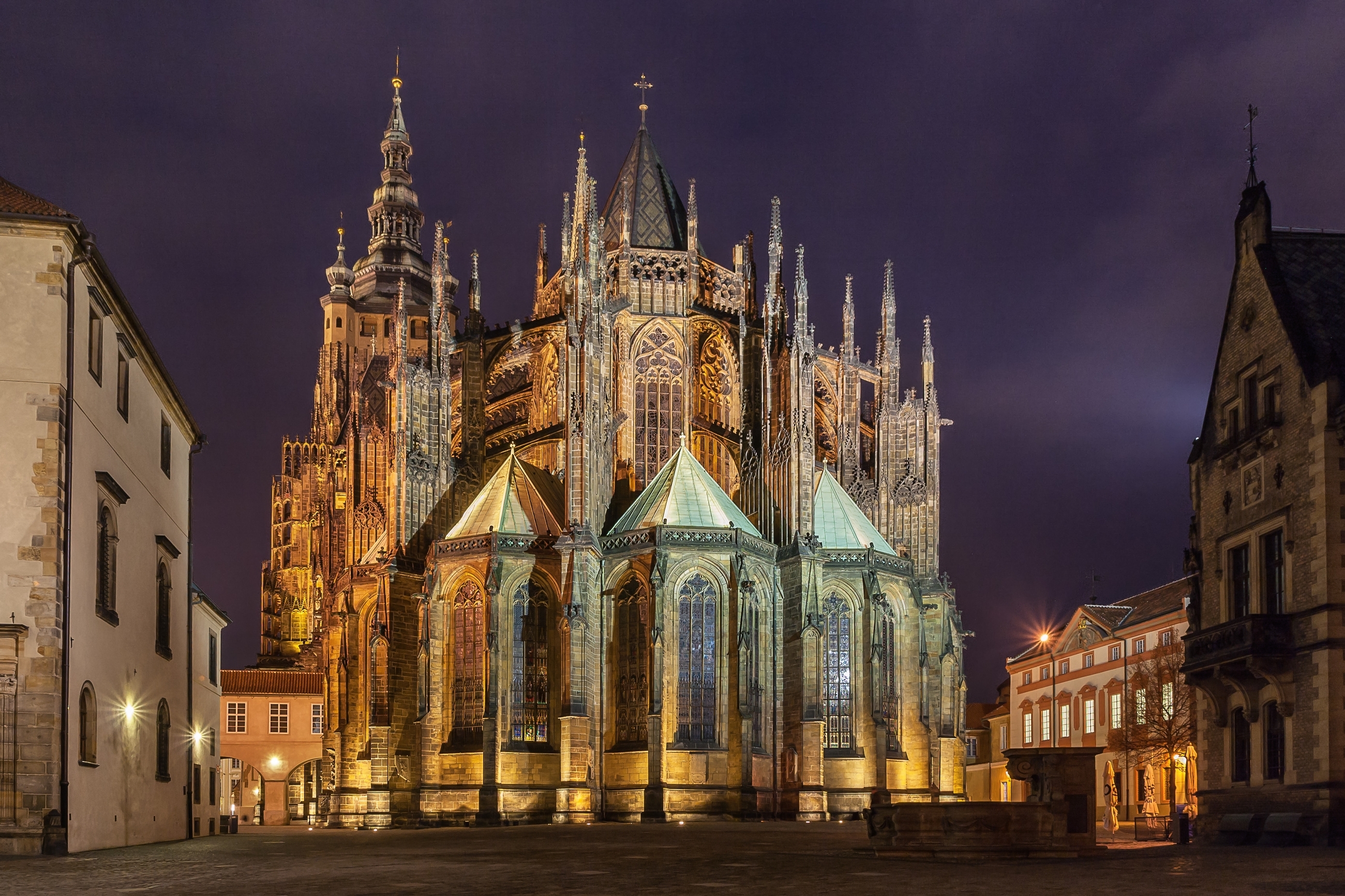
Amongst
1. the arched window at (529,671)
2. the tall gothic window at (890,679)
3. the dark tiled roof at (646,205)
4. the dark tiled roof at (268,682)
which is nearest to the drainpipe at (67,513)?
the arched window at (529,671)

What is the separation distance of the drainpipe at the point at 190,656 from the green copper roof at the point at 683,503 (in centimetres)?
1498

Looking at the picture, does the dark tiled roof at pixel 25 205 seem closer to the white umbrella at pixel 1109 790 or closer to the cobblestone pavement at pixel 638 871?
the cobblestone pavement at pixel 638 871

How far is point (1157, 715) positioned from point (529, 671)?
2536cm

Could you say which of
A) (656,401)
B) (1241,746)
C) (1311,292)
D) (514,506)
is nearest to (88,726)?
(1241,746)

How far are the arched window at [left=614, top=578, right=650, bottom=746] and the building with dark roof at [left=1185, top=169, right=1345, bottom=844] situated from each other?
62.5 ft

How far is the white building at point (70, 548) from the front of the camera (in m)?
23.9

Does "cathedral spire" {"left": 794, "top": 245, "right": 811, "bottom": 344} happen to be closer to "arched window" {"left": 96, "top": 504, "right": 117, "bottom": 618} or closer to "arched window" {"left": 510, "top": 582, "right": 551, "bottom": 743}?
"arched window" {"left": 510, "top": 582, "right": 551, "bottom": 743}

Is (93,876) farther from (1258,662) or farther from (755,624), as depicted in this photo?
(755,624)

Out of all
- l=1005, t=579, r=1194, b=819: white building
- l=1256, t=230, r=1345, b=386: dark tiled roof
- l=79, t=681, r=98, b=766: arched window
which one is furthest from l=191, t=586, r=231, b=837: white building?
l=1005, t=579, r=1194, b=819: white building

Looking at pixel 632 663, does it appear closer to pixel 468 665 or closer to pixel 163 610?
pixel 468 665

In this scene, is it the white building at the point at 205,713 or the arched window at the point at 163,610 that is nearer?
the arched window at the point at 163,610

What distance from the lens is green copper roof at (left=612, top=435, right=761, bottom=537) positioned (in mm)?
49031

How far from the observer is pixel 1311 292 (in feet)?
99.9

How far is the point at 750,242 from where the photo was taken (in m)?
59.7
